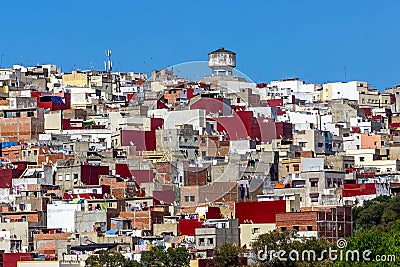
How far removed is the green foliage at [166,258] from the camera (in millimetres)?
32219

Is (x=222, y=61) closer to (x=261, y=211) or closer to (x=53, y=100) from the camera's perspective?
(x=53, y=100)

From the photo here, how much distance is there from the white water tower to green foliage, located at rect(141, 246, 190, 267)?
1665 centimetres

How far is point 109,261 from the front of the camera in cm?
3162

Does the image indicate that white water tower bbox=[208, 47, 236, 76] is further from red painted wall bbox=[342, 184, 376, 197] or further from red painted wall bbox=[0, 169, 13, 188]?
red painted wall bbox=[0, 169, 13, 188]

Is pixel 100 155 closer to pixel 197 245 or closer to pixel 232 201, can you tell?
pixel 232 201

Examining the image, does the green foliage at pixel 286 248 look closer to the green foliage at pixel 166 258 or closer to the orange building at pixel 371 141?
the green foliage at pixel 166 258

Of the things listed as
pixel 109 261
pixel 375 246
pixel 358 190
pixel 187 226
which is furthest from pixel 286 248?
pixel 358 190

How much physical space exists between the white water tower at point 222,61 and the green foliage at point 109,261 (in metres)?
17.2

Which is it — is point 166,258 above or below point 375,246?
below

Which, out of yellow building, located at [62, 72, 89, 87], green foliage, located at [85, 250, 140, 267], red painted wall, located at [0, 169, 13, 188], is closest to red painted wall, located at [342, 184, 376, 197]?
red painted wall, located at [0, 169, 13, 188]

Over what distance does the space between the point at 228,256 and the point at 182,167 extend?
35.6 feet

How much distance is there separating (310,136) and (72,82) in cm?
2109

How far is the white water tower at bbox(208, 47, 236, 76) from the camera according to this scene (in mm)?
50344

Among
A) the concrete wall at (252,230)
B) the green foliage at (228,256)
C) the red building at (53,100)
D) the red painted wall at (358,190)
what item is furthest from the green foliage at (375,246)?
the red building at (53,100)
